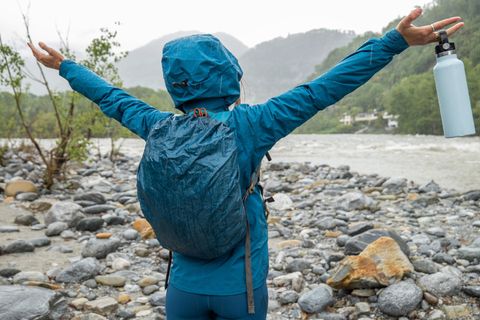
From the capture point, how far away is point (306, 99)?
159 cm

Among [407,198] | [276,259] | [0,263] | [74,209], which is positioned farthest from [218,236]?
[407,198]

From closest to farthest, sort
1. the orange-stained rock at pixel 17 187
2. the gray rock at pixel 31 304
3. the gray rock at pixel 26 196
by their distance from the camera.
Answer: the gray rock at pixel 31 304 → the gray rock at pixel 26 196 → the orange-stained rock at pixel 17 187

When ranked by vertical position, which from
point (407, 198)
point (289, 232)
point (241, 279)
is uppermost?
point (241, 279)

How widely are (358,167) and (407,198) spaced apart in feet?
20.6

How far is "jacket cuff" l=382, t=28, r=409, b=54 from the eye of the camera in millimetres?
1585

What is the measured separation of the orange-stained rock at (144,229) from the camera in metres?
5.04

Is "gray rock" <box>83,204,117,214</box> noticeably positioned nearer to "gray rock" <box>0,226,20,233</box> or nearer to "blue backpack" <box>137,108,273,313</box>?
"gray rock" <box>0,226,20,233</box>

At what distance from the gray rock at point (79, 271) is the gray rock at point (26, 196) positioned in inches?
140

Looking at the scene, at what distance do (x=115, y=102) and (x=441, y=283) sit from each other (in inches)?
105

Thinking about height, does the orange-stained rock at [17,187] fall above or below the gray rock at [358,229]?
above

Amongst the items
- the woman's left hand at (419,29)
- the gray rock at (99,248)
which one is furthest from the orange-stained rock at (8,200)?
the woman's left hand at (419,29)

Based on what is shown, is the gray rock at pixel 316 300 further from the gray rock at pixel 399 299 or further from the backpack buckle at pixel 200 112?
the backpack buckle at pixel 200 112

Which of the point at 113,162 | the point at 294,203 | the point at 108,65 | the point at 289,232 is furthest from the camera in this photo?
the point at 113,162

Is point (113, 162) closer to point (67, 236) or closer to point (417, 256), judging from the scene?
point (67, 236)
